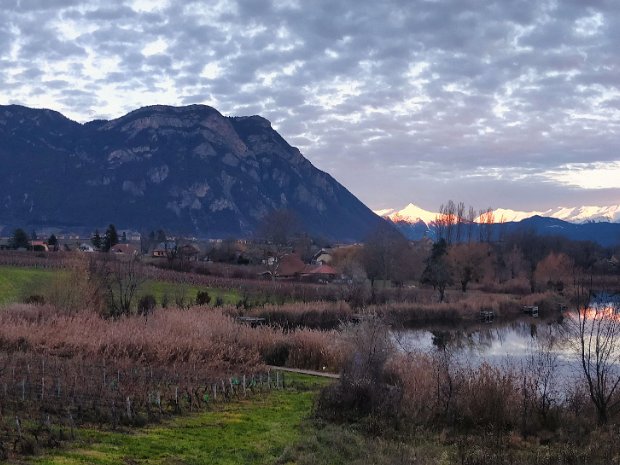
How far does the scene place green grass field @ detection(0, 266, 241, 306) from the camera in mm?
35969

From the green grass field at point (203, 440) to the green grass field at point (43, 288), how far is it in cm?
2209

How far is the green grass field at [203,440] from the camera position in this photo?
9398mm

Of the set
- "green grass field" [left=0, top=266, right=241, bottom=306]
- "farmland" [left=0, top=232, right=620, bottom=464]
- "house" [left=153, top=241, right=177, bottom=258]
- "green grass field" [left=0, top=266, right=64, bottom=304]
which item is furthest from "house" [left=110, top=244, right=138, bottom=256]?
"farmland" [left=0, top=232, right=620, bottom=464]

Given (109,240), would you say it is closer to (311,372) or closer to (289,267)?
(289,267)

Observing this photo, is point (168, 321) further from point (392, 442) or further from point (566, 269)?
point (566, 269)

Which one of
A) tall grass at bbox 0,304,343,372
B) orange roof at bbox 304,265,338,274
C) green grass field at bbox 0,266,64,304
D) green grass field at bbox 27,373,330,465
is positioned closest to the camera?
green grass field at bbox 27,373,330,465

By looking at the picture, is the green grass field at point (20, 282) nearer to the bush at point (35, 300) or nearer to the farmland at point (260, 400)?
the bush at point (35, 300)

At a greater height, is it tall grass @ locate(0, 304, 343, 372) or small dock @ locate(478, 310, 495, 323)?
tall grass @ locate(0, 304, 343, 372)

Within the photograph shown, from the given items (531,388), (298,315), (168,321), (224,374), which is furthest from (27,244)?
(531,388)

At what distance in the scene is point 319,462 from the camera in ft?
33.7

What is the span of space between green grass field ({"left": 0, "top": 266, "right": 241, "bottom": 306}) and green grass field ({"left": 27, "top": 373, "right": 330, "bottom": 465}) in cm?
2209

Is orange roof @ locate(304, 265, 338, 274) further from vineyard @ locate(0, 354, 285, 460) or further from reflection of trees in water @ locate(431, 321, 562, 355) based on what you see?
vineyard @ locate(0, 354, 285, 460)

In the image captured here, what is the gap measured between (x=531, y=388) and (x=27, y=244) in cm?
7028

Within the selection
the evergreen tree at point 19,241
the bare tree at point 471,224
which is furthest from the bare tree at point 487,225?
the evergreen tree at point 19,241
